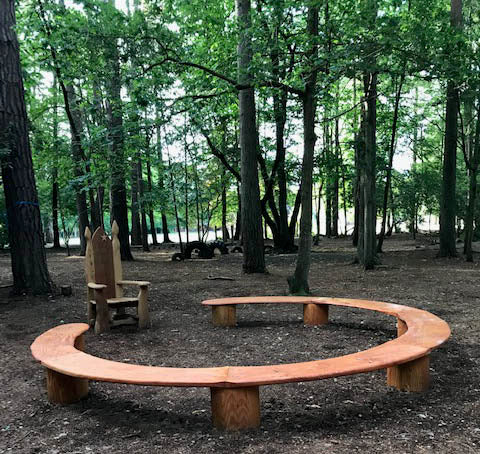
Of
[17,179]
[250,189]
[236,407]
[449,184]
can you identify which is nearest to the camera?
[236,407]

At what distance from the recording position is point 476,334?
493cm

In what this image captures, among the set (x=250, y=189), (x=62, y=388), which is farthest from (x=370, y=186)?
(x=62, y=388)

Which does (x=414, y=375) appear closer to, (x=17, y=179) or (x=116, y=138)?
(x=17, y=179)

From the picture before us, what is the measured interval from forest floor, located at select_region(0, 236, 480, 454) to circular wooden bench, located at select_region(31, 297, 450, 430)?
0.12 m

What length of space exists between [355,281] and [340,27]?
4929 millimetres

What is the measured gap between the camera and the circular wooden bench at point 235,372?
2672 mm

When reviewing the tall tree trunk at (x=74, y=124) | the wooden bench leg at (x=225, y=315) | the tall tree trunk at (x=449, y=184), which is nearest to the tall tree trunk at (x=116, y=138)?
the tall tree trunk at (x=74, y=124)

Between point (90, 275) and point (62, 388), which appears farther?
point (90, 275)

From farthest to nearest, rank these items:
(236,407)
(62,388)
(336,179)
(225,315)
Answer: (336,179) → (225,315) → (62,388) → (236,407)

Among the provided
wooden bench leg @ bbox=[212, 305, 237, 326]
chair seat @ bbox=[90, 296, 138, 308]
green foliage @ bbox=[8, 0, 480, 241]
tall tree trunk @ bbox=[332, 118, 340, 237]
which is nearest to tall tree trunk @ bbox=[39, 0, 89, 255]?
Result: green foliage @ bbox=[8, 0, 480, 241]

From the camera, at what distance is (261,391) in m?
3.48

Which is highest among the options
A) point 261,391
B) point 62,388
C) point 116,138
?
point 116,138

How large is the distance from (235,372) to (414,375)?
1486 mm

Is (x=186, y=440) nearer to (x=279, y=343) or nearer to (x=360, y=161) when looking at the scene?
(x=279, y=343)
